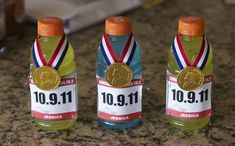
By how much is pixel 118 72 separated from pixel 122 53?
0.11 ft

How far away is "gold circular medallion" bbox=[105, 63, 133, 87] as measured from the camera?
978mm

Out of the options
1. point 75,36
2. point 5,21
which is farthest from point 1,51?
point 75,36

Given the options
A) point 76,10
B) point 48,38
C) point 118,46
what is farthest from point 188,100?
point 76,10

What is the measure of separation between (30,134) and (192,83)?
0.30m

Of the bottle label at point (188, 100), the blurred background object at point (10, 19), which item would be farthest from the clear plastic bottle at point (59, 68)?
the blurred background object at point (10, 19)

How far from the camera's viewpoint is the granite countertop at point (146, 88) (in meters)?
1.01

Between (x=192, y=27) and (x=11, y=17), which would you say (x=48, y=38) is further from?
(x=11, y=17)

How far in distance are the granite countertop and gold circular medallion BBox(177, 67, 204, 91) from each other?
3.7 inches

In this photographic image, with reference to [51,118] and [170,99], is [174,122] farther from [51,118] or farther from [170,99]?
[51,118]

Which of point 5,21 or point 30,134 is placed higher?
point 5,21

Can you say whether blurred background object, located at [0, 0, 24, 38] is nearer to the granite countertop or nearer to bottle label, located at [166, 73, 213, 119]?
the granite countertop

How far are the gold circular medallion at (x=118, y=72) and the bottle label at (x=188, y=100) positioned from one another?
76 mm

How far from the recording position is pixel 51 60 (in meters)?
0.98

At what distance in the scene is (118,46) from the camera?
0.99 meters
